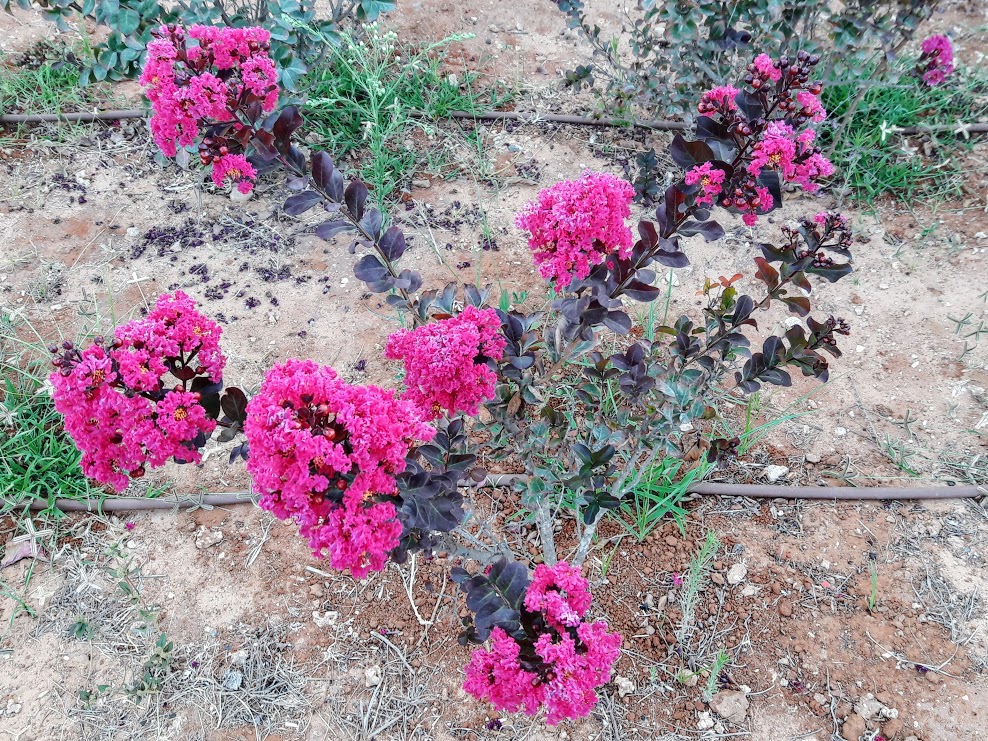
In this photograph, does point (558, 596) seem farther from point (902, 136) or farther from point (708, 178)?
point (902, 136)

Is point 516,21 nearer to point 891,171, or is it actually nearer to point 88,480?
point 891,171

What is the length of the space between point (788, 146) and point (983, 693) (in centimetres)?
154

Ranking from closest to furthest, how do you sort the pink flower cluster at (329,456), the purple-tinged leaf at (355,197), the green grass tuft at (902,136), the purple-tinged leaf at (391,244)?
the pink flower cluster at (329,456) < the purple-tinged leaf at (355,197) < the purple-tinged leaf at (391,244) < the green grass tuft at (902,136)

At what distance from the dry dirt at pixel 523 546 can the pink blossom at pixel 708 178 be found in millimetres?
1157

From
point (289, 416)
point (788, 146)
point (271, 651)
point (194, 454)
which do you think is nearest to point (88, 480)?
point (271, 651)

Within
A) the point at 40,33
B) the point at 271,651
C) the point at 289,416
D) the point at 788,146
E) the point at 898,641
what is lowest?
the point at 271,651

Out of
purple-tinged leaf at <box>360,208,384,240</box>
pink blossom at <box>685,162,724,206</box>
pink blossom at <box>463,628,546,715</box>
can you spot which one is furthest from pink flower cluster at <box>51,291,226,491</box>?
pink blossom at <box>685,162,724,206</box>

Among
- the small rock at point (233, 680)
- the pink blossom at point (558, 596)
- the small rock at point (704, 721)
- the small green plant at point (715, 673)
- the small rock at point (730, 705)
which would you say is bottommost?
the small rock at point (233, 680)

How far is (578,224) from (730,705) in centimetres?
136

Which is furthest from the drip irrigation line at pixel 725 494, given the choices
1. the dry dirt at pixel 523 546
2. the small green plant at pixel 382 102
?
the small green plant at pixel 382 102

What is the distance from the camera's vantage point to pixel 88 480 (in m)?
2.28

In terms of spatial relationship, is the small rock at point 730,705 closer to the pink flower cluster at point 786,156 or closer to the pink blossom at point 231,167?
the pink flower cluster at point 786,156

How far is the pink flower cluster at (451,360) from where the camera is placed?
1.36 m

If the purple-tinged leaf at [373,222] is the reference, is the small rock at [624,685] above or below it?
below
